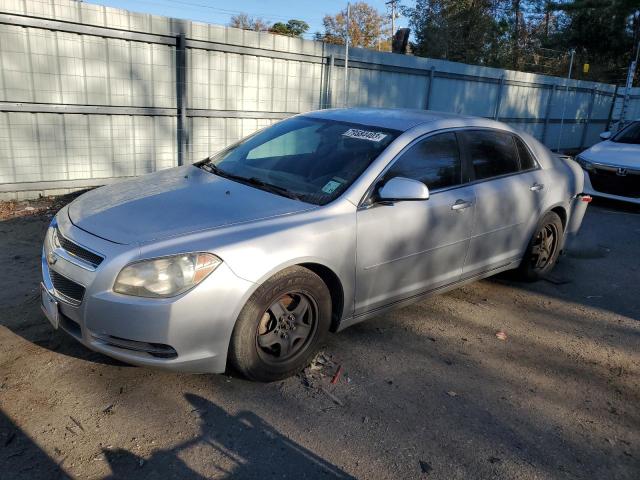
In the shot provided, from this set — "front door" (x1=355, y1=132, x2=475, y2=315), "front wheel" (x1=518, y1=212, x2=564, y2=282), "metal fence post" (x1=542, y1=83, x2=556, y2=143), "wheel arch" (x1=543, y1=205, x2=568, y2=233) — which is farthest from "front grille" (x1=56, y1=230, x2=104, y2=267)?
"metal fence post" (x1=542, y1=83, x2=556, y2=143)

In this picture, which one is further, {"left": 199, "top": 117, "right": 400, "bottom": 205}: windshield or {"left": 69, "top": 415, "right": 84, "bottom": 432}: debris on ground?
{"left": 199, "top": 117, "right": 400, "bottom": 205}: windshield

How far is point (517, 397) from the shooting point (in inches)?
131

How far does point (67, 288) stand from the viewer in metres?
3.00

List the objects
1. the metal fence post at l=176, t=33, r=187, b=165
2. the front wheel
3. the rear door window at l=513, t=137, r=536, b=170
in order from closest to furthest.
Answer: the rear door window at l=513, t=137, r=536, b=170 → the front wheel → the metal fence post at l=176, t=33, r=187, b=165

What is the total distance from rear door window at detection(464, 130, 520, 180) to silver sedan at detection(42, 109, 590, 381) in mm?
17

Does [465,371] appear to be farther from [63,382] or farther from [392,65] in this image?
[392,65]

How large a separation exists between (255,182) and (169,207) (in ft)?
2.32

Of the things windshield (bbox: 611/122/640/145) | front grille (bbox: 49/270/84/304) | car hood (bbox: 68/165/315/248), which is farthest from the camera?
windshield (bbox: 611/122/640/145)

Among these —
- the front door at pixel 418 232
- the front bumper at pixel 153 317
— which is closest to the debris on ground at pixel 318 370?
the front door at pixel 418 232

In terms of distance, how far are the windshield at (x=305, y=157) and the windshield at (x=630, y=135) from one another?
7192 millimetres

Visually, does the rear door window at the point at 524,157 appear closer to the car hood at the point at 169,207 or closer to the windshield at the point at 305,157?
the windshield at the point at 305,157

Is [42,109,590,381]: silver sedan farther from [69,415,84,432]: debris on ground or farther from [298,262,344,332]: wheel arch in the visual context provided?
[69,415,84,432]: debris on ground

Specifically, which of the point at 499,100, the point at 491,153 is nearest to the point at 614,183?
the point at 491,153

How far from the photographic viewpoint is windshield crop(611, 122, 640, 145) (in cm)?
921
